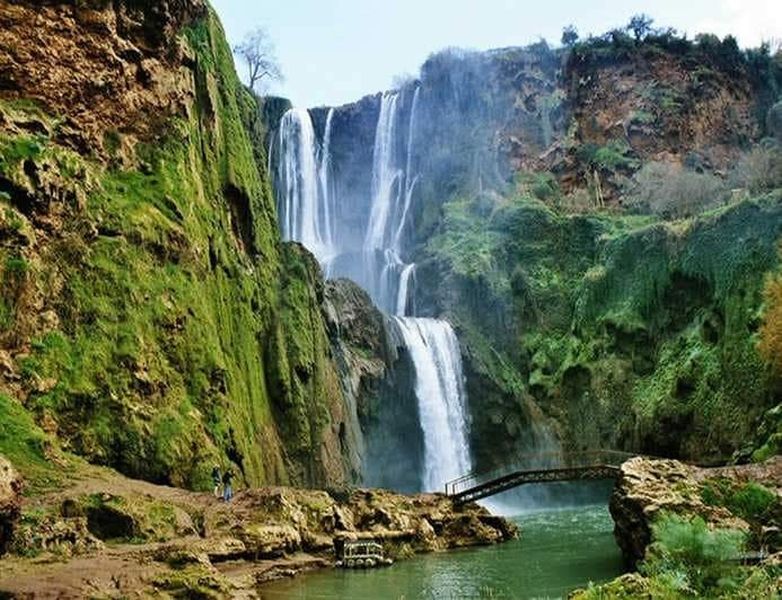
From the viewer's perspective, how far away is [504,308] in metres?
56.7

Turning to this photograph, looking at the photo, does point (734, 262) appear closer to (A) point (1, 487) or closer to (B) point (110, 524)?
(B) point (110, 524)

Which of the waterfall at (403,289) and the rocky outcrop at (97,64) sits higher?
the rocky outcrop at (97,64)

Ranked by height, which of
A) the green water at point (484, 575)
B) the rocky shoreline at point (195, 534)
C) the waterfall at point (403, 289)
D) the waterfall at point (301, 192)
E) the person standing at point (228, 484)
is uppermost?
the waterfall at point (301, 192)

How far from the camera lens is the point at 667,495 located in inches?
795

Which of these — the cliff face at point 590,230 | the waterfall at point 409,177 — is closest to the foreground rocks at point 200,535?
the cliff face at point 590,230

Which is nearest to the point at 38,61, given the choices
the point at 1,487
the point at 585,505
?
the point at 1,487

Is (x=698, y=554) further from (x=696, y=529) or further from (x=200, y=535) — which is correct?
(x=200, y=535)

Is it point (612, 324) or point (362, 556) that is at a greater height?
point (612, 324)

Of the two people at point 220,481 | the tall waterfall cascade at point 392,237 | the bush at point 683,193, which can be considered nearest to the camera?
the two people at point 220,481

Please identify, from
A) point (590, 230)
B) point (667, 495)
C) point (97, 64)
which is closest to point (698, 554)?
point (667, 495)

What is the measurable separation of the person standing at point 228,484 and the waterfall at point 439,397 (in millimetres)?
17556

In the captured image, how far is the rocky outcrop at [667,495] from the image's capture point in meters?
19.2

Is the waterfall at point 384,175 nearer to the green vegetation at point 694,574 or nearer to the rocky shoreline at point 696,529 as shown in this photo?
the rocky shoreline at point 696,529

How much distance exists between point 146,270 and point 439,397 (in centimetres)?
2254
